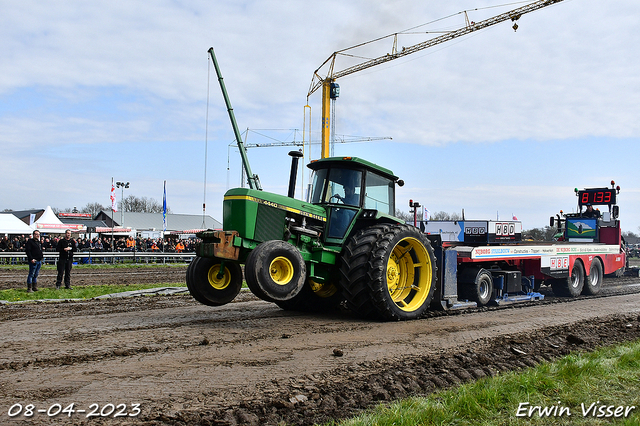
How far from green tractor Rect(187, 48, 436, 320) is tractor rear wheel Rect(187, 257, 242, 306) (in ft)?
0.05

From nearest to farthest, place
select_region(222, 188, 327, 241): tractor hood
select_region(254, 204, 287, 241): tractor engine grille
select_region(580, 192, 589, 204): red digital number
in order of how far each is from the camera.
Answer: select_region(222, 188, 327, 241): tractor hood < select_region(254, 204, 287, 241): tractor engine grille < select_region(580, 192, 589, 204): red digital number

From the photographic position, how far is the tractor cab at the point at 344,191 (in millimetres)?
8914

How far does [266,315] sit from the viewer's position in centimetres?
920

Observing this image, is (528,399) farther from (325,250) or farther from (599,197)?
(599,197)

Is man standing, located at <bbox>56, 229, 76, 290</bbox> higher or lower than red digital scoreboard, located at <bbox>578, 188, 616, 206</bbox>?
lower

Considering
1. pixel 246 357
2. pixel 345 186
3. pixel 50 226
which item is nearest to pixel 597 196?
pixel 345 186

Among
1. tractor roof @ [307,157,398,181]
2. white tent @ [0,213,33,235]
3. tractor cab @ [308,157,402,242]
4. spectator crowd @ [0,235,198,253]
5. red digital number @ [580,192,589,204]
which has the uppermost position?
red digital number @ [580,192,589,204]

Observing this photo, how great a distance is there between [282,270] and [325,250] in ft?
3.55

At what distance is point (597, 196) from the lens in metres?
18.2

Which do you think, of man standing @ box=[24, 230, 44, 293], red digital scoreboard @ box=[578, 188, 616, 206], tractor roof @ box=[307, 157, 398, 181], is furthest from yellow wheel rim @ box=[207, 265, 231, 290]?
red digital scoreboard @ box=[578, 188, 616, 206]

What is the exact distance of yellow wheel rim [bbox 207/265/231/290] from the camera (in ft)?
26.8

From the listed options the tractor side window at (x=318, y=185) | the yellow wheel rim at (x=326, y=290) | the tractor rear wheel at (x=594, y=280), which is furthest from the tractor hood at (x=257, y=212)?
the tractor rear wheel at (x=594, y=280)

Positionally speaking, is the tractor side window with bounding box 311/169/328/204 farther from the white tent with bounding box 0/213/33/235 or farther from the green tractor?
the white tent with bounding box 0/213/33/235

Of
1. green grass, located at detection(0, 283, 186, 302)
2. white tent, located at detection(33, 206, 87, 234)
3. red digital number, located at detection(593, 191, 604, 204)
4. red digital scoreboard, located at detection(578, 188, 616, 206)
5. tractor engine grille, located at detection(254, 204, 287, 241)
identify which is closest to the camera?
tractor engine grille, located at detection(254, 204, 287, 241)
